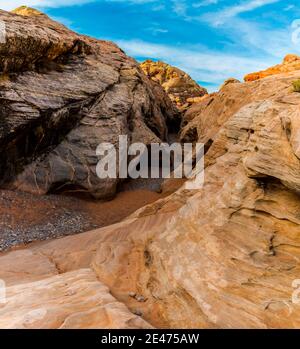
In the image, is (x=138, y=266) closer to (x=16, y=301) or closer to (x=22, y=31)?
(x=16, y=301)

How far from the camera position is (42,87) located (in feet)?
98.5

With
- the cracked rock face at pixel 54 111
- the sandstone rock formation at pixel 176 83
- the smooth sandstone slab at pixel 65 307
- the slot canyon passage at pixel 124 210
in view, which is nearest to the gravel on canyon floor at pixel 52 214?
the slot canyon passage at pixel 124 210

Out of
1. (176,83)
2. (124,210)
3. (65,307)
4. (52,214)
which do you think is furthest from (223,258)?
(176,83)

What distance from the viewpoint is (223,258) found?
11938 mm

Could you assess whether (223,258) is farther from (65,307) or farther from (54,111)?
(54,111)

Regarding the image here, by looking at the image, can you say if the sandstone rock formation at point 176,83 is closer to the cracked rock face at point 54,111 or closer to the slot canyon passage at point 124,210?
the slot canyon passage at point 124,210

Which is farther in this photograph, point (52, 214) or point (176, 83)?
point (176, 83)

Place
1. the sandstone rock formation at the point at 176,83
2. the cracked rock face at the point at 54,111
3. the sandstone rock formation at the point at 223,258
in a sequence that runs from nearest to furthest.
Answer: the sandstone rock formation at the point at 223,258
the cracked rock face at the point at 54,111
the sandstone rock formation at the point at 176,83

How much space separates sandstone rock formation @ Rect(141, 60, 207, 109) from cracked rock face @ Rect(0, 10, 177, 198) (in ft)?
164

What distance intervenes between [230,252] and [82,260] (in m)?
Answer: 8.07

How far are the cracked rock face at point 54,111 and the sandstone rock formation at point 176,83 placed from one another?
49.9 metres

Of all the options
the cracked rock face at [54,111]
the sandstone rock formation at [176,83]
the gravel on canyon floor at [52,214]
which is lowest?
the gravel on canyon floor at [52,214]

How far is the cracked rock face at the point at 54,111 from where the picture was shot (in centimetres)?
2825

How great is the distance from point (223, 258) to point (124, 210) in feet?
59.7
